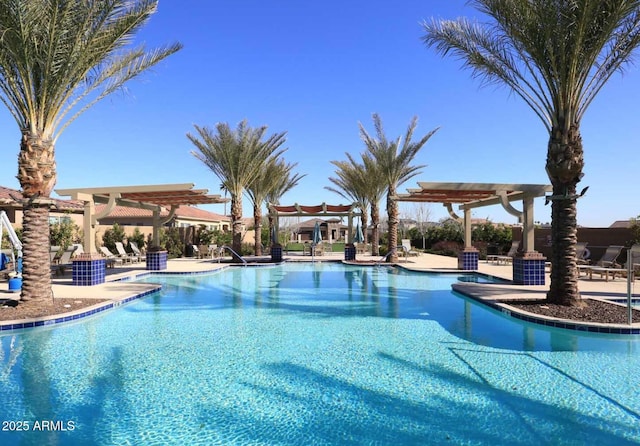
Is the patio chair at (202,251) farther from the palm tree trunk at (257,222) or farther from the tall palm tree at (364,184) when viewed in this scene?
the tall palm tree at (364,184)

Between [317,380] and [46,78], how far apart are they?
823cm

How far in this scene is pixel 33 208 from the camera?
8797 mm

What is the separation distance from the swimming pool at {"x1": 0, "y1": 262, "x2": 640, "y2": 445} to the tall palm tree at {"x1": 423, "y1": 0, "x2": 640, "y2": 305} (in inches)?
101

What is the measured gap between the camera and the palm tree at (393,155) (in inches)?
836

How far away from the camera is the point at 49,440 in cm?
375

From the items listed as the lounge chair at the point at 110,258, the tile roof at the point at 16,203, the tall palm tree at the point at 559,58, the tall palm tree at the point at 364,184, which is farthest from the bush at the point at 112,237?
the tall palm tree at the point at 559,58

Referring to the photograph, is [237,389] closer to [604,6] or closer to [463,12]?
[604,6]

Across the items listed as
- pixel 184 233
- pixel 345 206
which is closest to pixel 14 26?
pixel 345 206

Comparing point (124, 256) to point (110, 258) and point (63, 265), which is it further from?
point (63, 265)

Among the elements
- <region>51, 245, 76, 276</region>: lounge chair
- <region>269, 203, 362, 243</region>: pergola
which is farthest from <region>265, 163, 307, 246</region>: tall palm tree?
<region>51, 245, 76, 276</region>: lounge chair

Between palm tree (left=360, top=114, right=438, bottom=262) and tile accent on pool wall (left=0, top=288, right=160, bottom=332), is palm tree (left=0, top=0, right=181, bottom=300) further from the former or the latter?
palm tree (left=360, top=114, right=438, bottom=262)

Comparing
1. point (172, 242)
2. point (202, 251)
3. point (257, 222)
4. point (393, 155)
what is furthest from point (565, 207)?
point (172, 242)

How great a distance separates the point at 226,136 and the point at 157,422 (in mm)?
19088

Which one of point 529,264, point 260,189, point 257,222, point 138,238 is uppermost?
point 260,189
